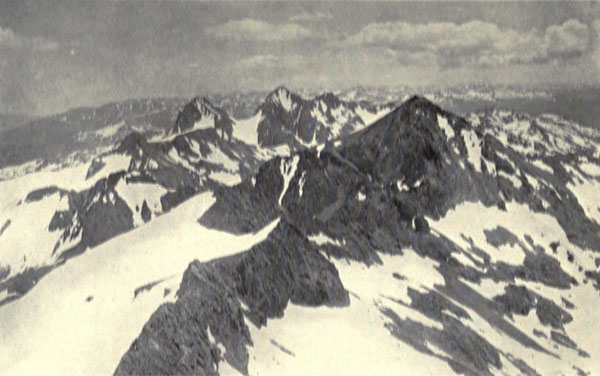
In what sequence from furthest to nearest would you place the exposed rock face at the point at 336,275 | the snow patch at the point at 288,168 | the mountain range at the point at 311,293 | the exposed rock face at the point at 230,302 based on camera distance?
the snow patch at the point at 288,168 → the mountain range at the point at 311,293 → the exposed rock face at the point at 336,275 → the exposed rock face at the point at 230,302

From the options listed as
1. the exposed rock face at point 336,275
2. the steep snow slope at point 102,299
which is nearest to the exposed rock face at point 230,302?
the exposed rock face at point 336,275

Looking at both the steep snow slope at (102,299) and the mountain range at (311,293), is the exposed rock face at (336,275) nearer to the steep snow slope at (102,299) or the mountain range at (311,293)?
the mountain range at (311,293)

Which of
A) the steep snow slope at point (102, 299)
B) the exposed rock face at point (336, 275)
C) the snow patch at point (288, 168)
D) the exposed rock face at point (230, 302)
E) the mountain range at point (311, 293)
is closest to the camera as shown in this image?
the exposed rock face at point (230, 302)

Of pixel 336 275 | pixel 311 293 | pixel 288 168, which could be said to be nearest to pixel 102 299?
pixel 311 293

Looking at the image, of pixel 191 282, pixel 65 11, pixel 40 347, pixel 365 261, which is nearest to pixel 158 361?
pixel 191 282

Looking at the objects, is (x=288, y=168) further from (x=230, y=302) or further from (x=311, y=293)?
(x=230, y=302)

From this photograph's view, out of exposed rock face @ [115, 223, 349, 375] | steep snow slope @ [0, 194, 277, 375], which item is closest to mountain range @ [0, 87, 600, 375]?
exposed rock face @ [115, 223, 349, 375]

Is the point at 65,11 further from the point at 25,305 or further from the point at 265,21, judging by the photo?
the point at 25,305
